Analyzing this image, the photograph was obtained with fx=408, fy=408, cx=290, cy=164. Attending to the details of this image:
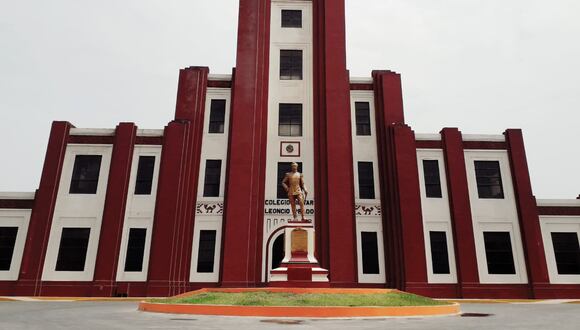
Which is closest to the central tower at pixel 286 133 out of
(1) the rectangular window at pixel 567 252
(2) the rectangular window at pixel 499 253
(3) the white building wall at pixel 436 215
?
(3) the white building wall at pixel 436 215

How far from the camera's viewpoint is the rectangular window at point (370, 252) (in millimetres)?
22703

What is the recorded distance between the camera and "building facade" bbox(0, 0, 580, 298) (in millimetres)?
21922

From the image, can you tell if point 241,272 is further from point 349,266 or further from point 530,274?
point 530,274

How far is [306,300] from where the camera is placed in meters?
11.9

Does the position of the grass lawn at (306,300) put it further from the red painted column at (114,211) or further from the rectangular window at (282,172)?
the red painted column at (114,211)

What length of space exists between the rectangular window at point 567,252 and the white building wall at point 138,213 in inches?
897

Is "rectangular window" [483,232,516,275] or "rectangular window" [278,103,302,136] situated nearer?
"rectangular window" [483,232,516,275]

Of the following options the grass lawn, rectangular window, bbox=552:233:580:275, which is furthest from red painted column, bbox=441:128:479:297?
the grass lawn

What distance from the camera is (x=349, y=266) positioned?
21.6 meters

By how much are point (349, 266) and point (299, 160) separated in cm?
673

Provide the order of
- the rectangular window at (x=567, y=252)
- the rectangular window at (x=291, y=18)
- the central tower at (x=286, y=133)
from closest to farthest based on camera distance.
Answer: the central tower at (x=286, y=133) < the rectangular window at (x=567, y=252) < the rectangular window at (x=291, y=18)

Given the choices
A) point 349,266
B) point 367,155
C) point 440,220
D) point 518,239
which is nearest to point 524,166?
point 518,239

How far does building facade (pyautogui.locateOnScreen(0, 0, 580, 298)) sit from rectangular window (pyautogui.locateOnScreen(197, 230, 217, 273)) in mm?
82

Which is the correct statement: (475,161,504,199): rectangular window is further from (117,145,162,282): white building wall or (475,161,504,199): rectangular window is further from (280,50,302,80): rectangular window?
(117,145,162,282): white building wall
